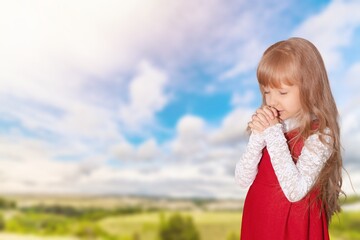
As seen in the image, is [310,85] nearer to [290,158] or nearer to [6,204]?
[290,158]

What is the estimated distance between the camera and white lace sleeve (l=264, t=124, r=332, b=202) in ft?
4.53

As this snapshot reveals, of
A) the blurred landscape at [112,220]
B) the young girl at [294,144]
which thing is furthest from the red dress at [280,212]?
the blurred landscape at [112,220]

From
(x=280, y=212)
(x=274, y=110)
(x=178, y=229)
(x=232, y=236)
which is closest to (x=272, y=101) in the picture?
(x=274, y=110)

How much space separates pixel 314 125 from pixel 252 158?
20cm

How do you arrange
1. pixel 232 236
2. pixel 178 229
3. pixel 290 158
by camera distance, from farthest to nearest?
pixel 178 229, pixel 232 236, pixel 290 158

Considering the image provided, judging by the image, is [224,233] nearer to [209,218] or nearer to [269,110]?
[209,218]

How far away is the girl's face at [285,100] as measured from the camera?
4.76 feet

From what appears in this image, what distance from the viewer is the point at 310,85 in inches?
56.9

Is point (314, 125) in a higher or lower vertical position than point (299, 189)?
higher

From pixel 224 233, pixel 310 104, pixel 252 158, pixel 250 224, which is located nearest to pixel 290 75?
pixel 310 104

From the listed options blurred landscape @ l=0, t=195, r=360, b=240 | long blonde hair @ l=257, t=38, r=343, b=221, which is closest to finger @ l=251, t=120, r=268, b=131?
long blonde hair @ l=257, t=38, r=343, b=221

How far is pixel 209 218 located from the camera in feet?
11.4

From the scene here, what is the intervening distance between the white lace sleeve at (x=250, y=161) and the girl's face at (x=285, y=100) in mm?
105

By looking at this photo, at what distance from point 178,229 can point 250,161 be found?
2.19 meters
